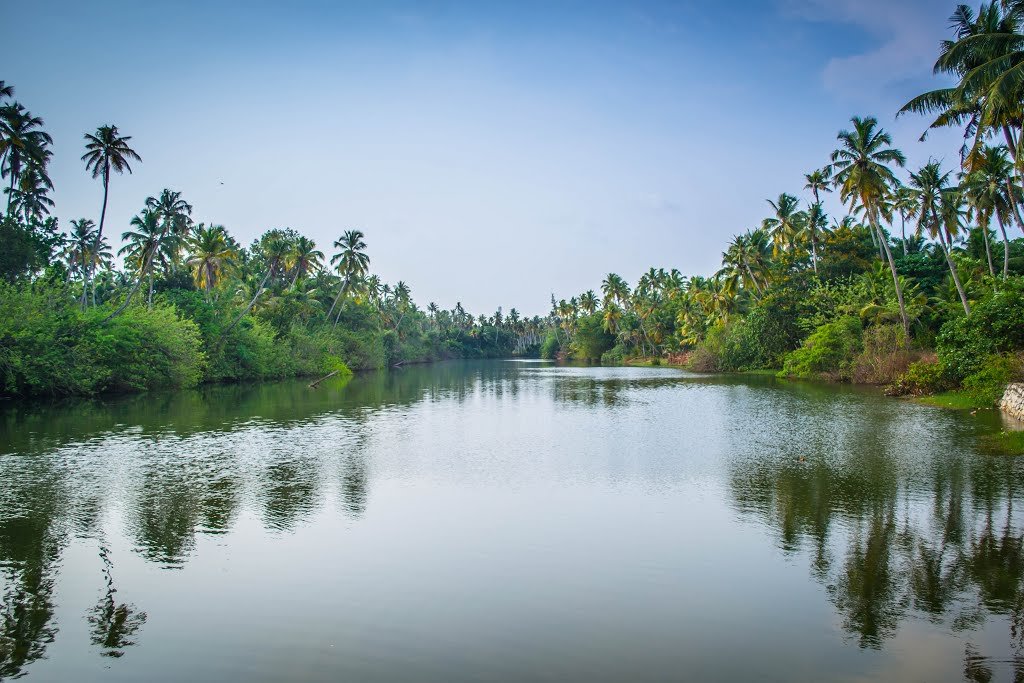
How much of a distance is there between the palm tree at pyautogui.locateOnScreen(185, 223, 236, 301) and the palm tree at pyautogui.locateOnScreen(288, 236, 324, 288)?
46.5 feet

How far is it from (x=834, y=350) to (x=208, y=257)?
49017mm

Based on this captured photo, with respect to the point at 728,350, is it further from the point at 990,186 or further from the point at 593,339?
the point at 593,339

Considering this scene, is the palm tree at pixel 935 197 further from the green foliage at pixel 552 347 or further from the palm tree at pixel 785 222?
the green foliage at pixel 552 347

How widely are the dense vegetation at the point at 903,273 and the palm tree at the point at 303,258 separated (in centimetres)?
4370

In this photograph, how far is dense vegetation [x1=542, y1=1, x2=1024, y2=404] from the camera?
23453 millimetres

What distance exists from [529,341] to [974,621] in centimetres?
16845

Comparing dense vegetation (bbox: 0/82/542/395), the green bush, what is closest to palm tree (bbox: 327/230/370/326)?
dense vegetation (bbox: 0/82/542/395)

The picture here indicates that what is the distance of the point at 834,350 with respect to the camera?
4831 centimetres

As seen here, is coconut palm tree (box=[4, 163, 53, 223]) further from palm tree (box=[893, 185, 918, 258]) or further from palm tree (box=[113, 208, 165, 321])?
palm tree (box=[893, 185, 918, 258])

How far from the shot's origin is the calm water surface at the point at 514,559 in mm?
7227

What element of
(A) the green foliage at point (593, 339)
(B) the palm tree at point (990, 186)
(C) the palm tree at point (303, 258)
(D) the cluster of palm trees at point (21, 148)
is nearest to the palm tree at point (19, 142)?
(D) the cluster of palm trees at point (21, 148)

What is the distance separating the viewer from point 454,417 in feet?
102

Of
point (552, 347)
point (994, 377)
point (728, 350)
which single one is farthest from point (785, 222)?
point (552, 347)

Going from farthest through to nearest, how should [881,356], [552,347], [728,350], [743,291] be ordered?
[552,347]
[743,291]
[728,350]
[881,356]
